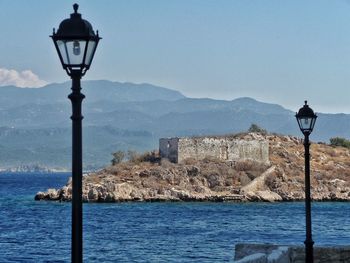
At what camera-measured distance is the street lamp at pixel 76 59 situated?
782cm

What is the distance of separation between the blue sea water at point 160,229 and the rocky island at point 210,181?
345 centimetres

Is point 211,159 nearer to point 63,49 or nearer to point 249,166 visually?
point 249,166

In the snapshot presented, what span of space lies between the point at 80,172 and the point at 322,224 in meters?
54.3

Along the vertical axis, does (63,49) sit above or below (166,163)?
above

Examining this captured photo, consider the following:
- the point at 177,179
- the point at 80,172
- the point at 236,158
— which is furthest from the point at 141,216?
the point at 80,172

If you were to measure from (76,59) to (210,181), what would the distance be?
8385 centimetres

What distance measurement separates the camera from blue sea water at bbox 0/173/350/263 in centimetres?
4188

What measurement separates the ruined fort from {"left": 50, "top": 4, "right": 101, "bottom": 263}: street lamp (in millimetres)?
82628

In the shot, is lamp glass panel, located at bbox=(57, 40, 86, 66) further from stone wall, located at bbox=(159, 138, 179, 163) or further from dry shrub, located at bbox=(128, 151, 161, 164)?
dry shrub, located at bbox=(128, 151, 161, 164)

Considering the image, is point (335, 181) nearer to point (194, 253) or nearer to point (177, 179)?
point (177, 179)

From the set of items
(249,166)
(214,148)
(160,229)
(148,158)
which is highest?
(214,148)

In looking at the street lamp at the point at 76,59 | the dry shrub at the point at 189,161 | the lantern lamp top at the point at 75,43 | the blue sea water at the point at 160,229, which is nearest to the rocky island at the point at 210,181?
the dry shrub at the point at 189,161

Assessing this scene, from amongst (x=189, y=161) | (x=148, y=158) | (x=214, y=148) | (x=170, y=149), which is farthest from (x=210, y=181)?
(x=148, y=158)

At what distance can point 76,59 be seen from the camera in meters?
7.86
